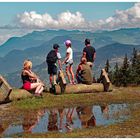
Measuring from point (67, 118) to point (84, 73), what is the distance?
8222 millimetres

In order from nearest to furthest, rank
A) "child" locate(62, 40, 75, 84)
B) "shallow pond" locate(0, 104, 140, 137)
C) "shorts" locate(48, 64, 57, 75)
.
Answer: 1. "shallow pond" locate(0, 104, 140, 137)
2. "shorts" locate(48, 64, 57, 75)
3. "child" locate(62, 40, 75, 84)

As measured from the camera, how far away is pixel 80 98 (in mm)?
26359

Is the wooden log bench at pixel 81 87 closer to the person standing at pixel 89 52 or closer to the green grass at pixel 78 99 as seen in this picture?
the green grass at pixel 78 99

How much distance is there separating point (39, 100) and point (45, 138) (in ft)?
30.6

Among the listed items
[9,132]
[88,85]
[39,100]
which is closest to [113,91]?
[88,85]

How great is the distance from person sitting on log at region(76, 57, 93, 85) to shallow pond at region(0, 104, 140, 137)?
4027mm

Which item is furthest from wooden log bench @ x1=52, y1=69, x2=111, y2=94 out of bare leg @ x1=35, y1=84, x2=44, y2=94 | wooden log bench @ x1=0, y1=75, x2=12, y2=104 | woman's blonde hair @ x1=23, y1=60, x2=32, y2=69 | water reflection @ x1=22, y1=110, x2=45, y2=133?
water reflection @ x1=22, y1=110, x2=45, y2=133

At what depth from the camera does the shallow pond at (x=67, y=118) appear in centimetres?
1827

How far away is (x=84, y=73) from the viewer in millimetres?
28547

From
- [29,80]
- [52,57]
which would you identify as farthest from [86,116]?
[52,57]

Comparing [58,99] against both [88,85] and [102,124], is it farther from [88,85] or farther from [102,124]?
[102,124]

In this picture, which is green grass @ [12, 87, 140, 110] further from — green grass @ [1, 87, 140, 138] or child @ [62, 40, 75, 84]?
child @ [62, 40, 75, 84]

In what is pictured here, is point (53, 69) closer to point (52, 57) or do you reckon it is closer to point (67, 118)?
point (52, 57)

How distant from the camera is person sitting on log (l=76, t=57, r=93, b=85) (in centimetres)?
2850
